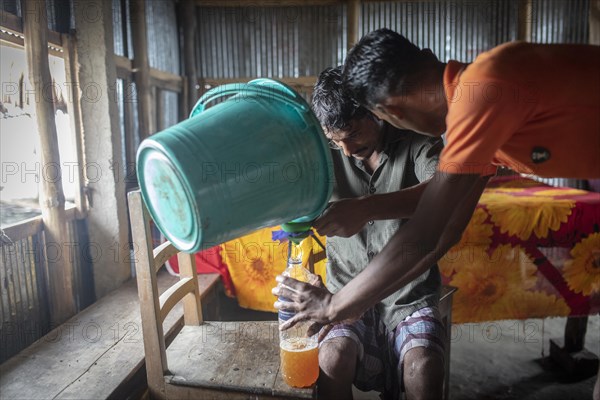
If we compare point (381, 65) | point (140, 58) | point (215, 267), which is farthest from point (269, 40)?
point (381, 65)

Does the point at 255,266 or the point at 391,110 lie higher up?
the point at 391,110

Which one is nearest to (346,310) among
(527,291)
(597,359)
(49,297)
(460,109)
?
(460,109)

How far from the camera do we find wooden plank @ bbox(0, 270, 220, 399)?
194cm

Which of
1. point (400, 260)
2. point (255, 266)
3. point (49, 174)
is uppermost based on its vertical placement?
point (49, 174)

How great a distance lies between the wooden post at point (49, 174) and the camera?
2385 millimetres

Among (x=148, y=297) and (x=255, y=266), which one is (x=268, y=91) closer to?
(x=148, y=297)

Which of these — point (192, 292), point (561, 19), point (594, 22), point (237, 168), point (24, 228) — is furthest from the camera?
point (561, 19)

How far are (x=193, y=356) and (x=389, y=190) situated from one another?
1.02 meters

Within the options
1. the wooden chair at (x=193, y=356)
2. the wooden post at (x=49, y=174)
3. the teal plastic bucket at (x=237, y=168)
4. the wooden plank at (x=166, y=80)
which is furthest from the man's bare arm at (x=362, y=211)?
the wooden plank at (x=166, y=80)

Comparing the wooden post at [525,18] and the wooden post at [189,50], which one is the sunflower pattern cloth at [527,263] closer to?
the wooden post at [525,18]

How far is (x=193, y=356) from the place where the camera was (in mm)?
1854

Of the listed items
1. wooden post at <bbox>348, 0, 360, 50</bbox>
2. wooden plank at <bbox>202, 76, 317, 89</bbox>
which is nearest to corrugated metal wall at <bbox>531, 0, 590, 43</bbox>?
wooden post at <bbox>348, 0, 360, 50</bbox>

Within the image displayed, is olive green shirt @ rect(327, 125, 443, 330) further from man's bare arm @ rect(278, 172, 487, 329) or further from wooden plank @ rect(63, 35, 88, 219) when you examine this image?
wooden plank @ rect(63, 35, 88, 219)

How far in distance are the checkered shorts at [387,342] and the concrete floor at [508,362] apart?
111 cm
